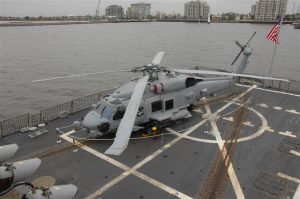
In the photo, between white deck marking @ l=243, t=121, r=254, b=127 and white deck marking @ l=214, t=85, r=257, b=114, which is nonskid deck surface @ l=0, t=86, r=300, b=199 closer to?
white deck marking @ l=243, t=121, r=254, b=127

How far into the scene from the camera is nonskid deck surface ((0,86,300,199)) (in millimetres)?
11537

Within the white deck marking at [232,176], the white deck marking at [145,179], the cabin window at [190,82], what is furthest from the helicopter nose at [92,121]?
the white deck marking at [232,176]

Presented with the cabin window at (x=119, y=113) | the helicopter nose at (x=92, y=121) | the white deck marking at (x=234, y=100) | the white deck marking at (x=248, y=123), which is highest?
the cabin window at (x=119, y=113)

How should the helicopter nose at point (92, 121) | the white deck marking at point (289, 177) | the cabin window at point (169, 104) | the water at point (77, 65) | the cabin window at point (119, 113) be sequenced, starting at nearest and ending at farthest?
the white deck marking at point (289, 177) < the helicopter nose at point (92, 121) < the cabin window at point (119, 113) < the cabin window at point (169, 104) < the water at point (77, 65)

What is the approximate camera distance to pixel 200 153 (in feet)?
47.0

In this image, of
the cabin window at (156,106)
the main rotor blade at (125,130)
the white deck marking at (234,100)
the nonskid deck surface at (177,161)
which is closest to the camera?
the main rotor blade at (125,130)

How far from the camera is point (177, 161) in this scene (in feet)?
44.5

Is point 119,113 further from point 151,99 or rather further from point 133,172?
point 133,172

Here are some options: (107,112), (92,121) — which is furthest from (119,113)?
(92,121)

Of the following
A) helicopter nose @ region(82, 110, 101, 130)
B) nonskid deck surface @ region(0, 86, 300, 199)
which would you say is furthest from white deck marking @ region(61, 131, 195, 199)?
helicopter nose @ region(82, 110, 101, 130)

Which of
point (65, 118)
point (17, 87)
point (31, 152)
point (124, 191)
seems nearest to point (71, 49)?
point (17, 87)

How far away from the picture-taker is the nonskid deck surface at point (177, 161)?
11.5 meters

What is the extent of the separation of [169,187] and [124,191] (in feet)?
6.02

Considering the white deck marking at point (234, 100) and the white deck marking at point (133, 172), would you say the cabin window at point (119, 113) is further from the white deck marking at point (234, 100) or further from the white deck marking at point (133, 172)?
the white deck marking at point (234, 100)
